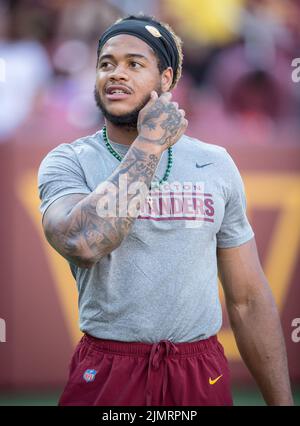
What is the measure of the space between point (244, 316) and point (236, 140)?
117 inches

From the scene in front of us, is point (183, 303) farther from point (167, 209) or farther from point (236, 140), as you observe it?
point (236, 140)

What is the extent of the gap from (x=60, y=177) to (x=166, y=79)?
666 mm

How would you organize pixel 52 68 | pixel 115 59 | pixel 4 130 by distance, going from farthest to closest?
pixel 52 68
pixel 4 130
pixel 115 59

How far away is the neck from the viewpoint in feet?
10.0

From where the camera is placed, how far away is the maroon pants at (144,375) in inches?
111

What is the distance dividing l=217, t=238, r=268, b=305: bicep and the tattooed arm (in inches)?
23.8

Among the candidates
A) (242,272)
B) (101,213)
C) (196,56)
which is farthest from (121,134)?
(196,56)

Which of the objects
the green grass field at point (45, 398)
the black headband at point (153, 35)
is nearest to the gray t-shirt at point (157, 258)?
the black headband at point (153, 35)

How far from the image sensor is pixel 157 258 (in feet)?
9.33

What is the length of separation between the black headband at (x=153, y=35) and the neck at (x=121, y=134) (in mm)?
322

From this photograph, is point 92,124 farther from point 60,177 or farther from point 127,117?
point 60,177

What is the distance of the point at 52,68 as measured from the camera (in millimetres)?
Answer: 6621

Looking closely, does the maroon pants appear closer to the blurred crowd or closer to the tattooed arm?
the tattooed arm
